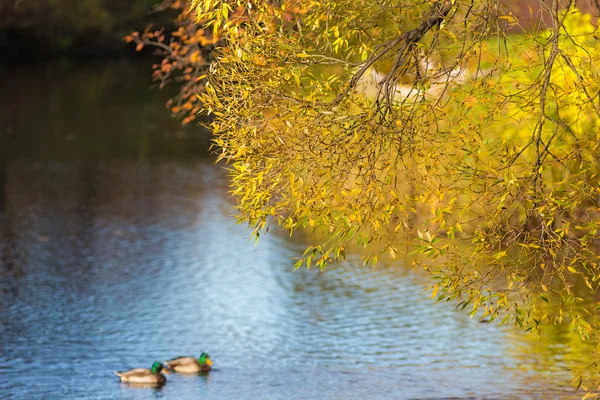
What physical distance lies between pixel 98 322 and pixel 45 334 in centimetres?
86

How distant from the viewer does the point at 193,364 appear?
545 inches

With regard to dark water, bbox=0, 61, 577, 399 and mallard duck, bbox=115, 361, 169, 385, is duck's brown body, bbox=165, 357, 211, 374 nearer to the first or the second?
dark water, bbox=0, 61, 577, 399

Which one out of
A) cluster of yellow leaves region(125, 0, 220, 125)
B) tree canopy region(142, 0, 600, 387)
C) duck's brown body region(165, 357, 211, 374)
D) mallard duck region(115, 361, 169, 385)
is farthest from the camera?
cluster of yellow leaves region(125, 0, 220, 125)

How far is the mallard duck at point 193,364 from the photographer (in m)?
13.8

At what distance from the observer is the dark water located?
1341cm

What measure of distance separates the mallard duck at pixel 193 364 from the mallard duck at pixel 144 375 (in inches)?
12.9

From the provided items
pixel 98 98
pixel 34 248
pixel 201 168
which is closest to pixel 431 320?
pixel 34 248

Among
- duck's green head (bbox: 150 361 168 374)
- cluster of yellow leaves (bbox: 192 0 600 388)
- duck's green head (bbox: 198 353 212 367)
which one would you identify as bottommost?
duck's green head (bbox: 150 361 168 374)

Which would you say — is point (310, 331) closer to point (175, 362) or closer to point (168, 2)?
point (175, 362)

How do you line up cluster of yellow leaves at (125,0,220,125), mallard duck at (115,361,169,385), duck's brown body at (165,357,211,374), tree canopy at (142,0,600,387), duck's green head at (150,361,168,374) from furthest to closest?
1. cluster of yellow leaves at (125,0,220,125)
2. duck's brown body at (165,357,211,374)
3. duck's green head at (150,361,168,374)
4. mallard duck at (115,361,169,385)
5. tree canopy at (142,0,600,387)

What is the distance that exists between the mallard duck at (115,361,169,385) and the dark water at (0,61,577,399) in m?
0.14

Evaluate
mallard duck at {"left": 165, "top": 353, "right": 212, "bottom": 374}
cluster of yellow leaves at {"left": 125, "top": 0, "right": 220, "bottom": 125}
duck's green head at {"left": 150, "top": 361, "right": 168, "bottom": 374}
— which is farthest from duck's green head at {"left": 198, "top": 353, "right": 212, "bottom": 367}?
cluster of yellow leaves at {"left": 125, "top": 0, "right": 220, "bottom": 125}

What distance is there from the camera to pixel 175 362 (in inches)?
555

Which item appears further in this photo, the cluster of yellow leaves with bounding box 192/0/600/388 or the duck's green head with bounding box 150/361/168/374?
the duck's green head with bounding box 150/361/168/374
